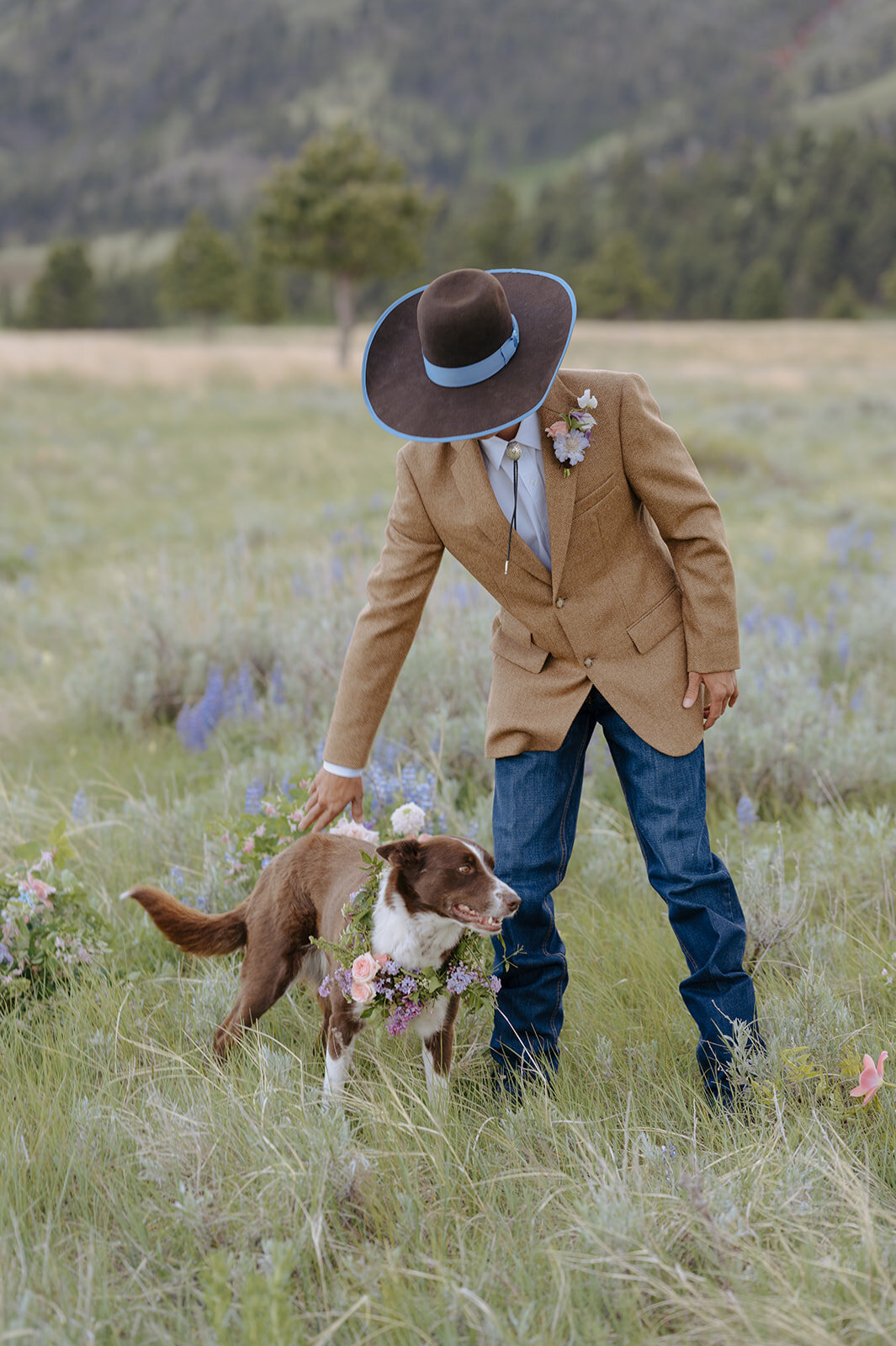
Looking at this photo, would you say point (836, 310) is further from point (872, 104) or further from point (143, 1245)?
point (872, 104)

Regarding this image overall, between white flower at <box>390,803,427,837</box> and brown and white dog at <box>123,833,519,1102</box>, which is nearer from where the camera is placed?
brown and white dog at <box>123,833,519,1102</box>

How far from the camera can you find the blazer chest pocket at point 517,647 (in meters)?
2.71

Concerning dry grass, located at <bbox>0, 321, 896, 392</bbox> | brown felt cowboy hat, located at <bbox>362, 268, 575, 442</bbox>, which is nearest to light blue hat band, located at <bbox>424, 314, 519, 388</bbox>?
brown felt cowboy hat, located at <bbox>362, 268, 575, 442</bbox>

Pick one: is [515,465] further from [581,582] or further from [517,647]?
[517,647]

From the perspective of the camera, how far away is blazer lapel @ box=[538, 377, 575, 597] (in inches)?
97.7

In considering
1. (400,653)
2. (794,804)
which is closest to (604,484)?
(400,653)

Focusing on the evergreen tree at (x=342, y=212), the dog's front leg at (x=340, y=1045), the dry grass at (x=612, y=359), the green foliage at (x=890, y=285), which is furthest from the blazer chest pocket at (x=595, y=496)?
the green foliage at (x=890, y=285)

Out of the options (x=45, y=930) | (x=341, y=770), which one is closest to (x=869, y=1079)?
(x=341, y=770)

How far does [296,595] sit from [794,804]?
3620 millimetres

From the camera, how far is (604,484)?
2.53 metres

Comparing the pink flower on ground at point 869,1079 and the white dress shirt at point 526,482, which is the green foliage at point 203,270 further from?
the pink flower on ground at point 869,1079

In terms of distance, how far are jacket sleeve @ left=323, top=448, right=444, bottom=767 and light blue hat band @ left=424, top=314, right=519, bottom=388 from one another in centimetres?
37

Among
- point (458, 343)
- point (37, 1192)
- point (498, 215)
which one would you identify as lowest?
point (37, 1192)

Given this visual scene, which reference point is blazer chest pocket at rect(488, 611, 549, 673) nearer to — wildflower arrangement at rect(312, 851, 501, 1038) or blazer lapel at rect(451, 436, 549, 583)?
blazer lapel at rect(451, 436, 549, 583)
